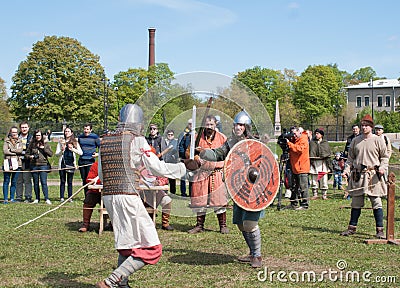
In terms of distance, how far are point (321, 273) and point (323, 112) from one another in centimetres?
5725

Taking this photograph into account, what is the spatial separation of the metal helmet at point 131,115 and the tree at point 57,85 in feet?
161

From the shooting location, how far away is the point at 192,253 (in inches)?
295

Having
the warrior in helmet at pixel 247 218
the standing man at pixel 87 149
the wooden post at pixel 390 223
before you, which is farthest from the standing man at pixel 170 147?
the standing man at pixel 87 149

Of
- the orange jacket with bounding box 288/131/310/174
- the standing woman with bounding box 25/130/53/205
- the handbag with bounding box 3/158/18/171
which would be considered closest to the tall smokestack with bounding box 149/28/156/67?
the handbag with bounding box 3/158/18/171

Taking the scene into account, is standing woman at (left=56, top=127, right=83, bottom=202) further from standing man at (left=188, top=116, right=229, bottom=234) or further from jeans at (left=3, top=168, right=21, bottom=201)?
standing man at (left=188, top=116, right=229, bottom=234)

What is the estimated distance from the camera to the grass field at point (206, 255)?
6.14 meters

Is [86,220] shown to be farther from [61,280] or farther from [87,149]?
[87,149]

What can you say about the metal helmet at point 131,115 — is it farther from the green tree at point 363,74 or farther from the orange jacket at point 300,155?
the green tree at point 363,74

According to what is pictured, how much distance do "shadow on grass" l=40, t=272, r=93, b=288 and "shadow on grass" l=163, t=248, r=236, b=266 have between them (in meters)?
1.34

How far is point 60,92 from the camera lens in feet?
178

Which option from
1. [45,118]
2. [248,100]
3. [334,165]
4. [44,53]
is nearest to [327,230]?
[248,100]

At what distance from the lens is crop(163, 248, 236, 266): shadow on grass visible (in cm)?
696

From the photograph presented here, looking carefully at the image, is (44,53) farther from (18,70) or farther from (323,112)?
(323,112)

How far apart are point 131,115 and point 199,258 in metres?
2.49
